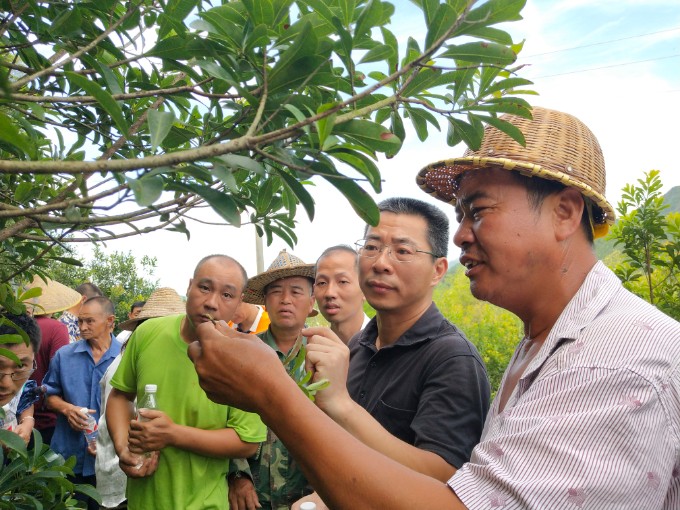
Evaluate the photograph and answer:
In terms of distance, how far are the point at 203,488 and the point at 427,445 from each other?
1.53 m

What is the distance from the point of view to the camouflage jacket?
3.00m

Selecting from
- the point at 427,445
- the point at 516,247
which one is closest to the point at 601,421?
the point at 516,247

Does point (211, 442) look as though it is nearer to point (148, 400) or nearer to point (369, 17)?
point (148, 400)

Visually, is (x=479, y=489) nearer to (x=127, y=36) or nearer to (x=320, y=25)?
(x=320, y=25)

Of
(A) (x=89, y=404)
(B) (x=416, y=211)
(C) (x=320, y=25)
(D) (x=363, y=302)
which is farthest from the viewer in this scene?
(A) (x=89, y=404)

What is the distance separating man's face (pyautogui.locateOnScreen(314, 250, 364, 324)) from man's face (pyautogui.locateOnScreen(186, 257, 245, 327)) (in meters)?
0.50

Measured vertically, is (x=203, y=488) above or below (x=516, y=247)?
below

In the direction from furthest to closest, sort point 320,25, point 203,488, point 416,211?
point 203,488 < point 416,211 < point 320,25

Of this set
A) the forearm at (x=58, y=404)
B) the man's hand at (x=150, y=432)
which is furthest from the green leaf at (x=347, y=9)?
the forearm at (x=58, y=404)

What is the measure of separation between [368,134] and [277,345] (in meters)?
2.71

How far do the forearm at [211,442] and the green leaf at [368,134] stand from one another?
2.07 m

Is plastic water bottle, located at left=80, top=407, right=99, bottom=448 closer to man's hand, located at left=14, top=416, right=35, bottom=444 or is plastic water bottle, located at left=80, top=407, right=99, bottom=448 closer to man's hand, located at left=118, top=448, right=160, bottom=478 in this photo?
man's hand, located at left=14, top=416, right=35, bottom=444

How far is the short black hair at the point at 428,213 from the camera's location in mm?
2566

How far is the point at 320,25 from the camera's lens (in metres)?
1.30
